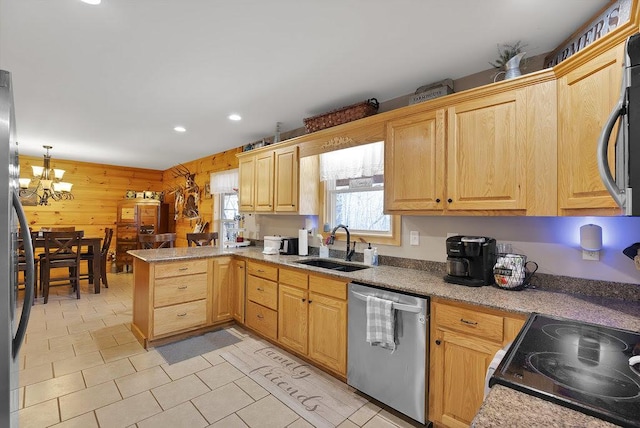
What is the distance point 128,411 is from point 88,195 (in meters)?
6.06

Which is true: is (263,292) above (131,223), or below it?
below

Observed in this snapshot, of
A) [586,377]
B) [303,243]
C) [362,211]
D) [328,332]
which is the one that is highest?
[362,211]

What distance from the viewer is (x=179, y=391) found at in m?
2.25

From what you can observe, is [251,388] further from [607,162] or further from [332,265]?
[607,162]

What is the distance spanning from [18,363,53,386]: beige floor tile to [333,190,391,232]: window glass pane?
9.36 feet

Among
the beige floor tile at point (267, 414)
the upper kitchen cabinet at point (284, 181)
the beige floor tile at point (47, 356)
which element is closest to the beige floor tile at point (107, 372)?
the beige floor tile at point (47, 356)

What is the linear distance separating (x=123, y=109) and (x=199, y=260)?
185 centimetres

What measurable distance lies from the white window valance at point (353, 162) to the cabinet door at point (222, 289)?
4.90 ft

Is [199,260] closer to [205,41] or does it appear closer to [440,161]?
[205,41]

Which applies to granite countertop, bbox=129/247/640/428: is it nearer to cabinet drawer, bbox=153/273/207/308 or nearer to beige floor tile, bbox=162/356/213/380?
cabinet drawer, bbox=153/273/207/308

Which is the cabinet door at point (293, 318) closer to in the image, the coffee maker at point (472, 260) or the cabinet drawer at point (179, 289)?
the cabinet drawer at point (179, 289)

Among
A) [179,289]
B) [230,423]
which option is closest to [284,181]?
A: [179,289]

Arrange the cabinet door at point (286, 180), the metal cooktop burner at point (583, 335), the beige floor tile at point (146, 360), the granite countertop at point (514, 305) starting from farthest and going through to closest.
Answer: the cabinet door at point (286, 180) < the beige floor tile at point (146, 360) < the metal cooktop burner at point (583, 335) < the granite countertop at point (514, 305)

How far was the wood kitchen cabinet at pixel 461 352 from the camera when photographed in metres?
1.59
